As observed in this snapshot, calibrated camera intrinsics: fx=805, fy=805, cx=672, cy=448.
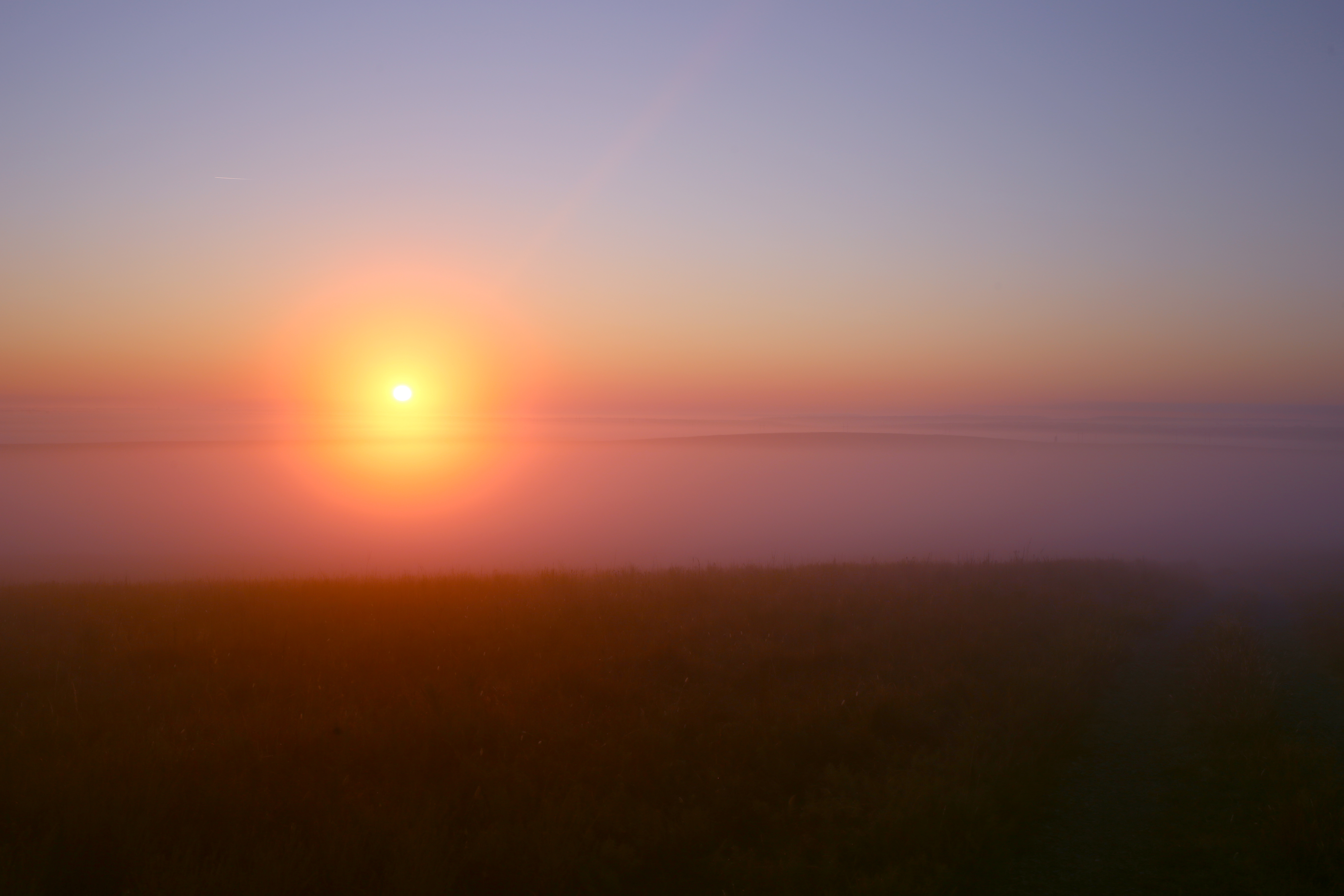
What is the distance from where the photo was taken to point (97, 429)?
148 metres

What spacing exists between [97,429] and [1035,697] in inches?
6966

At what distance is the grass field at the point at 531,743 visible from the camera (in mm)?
5852

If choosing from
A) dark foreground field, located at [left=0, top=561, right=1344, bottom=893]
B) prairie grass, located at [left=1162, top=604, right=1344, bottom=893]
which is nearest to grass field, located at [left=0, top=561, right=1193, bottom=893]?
dark foreground field, located at [left=0, top=561, right=1344, bottom=893]

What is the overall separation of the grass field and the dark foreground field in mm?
33

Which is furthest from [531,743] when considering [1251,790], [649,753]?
[1251,790]

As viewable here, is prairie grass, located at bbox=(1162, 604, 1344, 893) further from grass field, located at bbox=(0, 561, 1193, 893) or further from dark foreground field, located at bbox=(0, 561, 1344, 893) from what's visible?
grass field, located at bbox=(0, 561, 1193, 893)


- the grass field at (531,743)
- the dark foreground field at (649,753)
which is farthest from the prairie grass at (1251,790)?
the grass field at (531,743)

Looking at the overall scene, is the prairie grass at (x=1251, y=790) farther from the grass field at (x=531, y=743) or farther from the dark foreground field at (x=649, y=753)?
the grass field at (x=531, y=743)

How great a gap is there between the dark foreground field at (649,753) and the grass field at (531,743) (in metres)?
0.03

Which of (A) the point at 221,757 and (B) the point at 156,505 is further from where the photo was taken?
(B) the point at 156,505

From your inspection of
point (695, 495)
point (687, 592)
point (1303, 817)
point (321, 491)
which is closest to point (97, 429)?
point (321, 491)

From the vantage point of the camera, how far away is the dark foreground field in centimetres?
586

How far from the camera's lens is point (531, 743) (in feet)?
24.9

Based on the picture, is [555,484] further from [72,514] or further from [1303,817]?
[1303,817]
